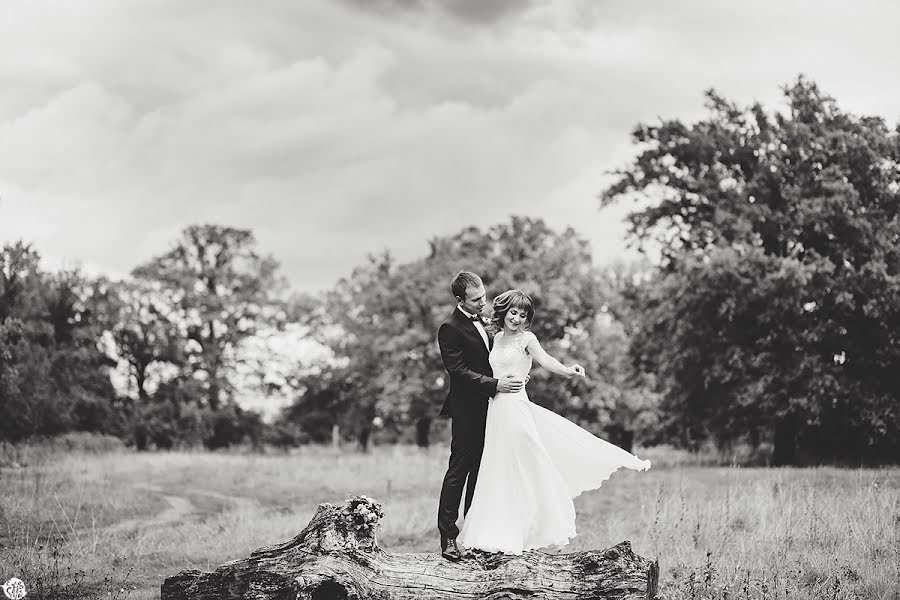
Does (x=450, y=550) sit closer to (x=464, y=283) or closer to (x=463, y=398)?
(x=463, y=398)

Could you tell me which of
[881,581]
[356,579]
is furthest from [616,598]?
[881,581]

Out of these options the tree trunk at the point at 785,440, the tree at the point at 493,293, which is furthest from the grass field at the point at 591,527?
the tree at the point at 493,293

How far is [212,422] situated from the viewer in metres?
38.6

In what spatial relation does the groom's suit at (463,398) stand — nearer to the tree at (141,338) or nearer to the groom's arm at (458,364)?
the groom's arm at (458,364)

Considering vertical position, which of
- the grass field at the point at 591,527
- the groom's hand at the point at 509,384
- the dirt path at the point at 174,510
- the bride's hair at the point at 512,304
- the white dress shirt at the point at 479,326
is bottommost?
the dirt path at the point at 174,510

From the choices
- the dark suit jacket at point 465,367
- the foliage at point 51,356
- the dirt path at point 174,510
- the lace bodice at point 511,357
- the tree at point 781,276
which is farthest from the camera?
the foliage at point 51,356

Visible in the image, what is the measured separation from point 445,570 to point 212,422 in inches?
1352

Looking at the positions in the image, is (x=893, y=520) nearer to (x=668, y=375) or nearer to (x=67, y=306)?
(x=668, y=375)

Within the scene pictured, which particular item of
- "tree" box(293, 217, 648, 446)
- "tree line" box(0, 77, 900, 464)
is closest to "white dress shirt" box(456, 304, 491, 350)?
"tree line" box(0, 77, 900, 464)

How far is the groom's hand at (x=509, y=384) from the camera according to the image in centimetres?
700

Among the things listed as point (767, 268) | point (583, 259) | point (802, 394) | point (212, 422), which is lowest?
point (212, 422)

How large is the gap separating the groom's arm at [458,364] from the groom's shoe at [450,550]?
1253 millimetres

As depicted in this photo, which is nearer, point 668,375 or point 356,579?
point 356,579

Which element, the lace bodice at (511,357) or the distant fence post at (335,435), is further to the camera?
the distant fence post at (335,435)
